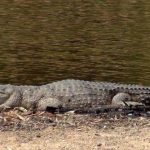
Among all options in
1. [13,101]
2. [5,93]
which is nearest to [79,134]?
[13,101]

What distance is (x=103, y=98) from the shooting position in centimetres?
861

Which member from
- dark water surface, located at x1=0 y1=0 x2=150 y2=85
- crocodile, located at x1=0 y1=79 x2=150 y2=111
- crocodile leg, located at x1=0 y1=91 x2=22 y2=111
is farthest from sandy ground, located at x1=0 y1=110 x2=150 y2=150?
dark water surface, located at x1=0 y1=0 x2=150 y2=85

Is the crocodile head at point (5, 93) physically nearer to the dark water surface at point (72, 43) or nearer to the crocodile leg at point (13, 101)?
the crocodile leg at point (13, 101)

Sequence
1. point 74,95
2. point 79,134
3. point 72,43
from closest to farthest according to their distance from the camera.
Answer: point 79,134 < point 74,95 < point 72,43

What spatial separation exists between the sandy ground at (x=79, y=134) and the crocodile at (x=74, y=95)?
4.71ft

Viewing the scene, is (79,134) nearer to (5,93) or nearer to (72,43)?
(5,93)

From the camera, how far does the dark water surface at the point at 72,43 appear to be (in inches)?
452

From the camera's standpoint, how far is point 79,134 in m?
6.09

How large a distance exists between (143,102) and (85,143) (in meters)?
3.02

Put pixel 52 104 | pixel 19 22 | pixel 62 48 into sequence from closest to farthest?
pixel 52 104 < pixel 62 48 < pixel 19 22

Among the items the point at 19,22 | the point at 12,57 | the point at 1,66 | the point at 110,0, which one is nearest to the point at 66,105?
the point at 1,66

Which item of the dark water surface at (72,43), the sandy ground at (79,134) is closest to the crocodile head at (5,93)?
the sandy ground at (79,134)

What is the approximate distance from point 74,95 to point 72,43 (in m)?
6.16

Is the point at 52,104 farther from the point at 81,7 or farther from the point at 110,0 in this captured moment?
the point at 110,0
